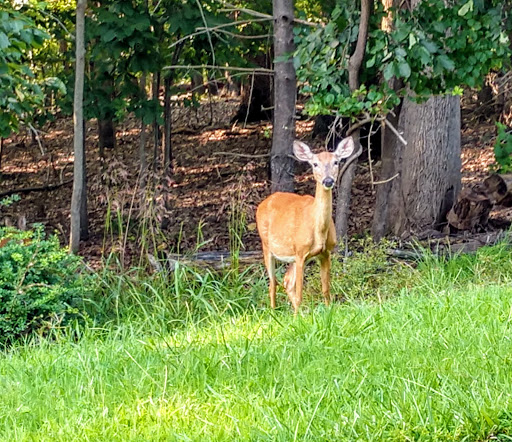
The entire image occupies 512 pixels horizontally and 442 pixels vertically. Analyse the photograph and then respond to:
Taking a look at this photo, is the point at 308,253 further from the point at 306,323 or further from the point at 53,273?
the point at 53,273

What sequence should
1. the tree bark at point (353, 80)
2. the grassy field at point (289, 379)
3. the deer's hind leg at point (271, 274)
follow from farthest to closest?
the tree bark at point (353, 80), the deer's hind leg at point (271, 274), the grassy field at point (289, 379)

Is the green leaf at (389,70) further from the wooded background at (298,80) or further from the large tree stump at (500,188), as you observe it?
the large tree stump at (500,188)

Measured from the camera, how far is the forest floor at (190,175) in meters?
12.5

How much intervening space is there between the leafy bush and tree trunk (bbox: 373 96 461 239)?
4813 millimetres

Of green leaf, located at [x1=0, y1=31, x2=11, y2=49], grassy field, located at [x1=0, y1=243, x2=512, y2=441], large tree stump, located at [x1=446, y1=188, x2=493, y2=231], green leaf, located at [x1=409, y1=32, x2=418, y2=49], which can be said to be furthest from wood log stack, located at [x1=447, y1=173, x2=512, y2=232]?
green leaf, located at [x1=0, y1=31, x2=11, y2=49]

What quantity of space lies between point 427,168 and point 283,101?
8.06ft

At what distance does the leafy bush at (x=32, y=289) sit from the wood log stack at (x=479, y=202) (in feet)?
16.2

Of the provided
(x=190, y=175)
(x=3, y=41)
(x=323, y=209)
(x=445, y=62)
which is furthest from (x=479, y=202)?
(x=190, y=175)

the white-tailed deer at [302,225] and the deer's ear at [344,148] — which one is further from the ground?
the deer's ear at [344,148]

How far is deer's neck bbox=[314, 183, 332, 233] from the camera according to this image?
7.08m

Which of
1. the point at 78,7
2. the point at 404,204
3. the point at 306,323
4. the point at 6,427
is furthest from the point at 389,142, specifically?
the point at 6,427

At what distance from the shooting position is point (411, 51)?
7.97 meters

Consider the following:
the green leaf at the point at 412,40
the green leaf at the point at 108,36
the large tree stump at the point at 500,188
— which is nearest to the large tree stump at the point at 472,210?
the large tree stump at the point at 500,188

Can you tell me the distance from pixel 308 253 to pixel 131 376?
2.74 meters
